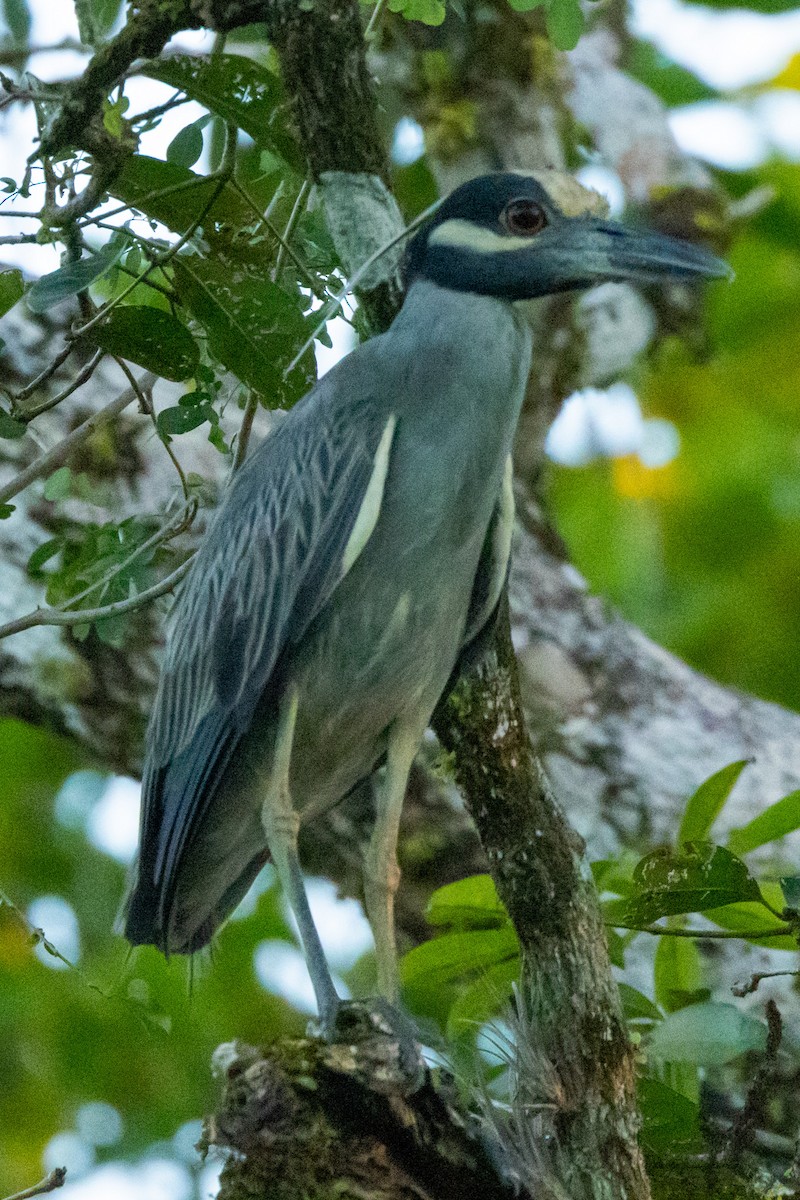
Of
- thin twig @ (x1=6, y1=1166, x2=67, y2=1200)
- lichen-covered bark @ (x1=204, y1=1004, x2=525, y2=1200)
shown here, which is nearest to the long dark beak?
lichen-covered bark @ (x1=204, y1=1004, x2=525, y2=1200)

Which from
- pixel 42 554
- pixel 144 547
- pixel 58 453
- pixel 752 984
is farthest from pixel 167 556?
pixel 752 984

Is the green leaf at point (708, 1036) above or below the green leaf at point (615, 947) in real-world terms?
below

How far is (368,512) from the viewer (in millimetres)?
2531

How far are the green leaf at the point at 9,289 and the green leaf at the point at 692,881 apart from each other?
1313mm

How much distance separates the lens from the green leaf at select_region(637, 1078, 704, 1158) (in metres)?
2.60

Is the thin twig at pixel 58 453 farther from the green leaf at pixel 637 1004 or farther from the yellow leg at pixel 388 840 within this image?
the green leaf at pixel 637 1004

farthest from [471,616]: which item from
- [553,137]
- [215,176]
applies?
[553,137]

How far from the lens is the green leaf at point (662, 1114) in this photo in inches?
102

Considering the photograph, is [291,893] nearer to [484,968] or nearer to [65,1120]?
[484,968]

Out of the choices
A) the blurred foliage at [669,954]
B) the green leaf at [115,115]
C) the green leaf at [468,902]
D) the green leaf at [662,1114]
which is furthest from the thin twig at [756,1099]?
the green leaf at [115,115]

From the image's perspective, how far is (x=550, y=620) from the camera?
13.0 ft

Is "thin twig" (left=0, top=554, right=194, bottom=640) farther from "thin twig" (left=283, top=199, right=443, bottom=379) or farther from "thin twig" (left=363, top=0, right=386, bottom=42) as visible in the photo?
"thin twig" (left=363, top=0, right=386, bottom=42)

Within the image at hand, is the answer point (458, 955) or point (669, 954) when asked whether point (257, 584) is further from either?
point (669, 954)

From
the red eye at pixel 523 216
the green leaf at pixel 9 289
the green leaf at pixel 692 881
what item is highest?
the green leaf at pixel 9 289
